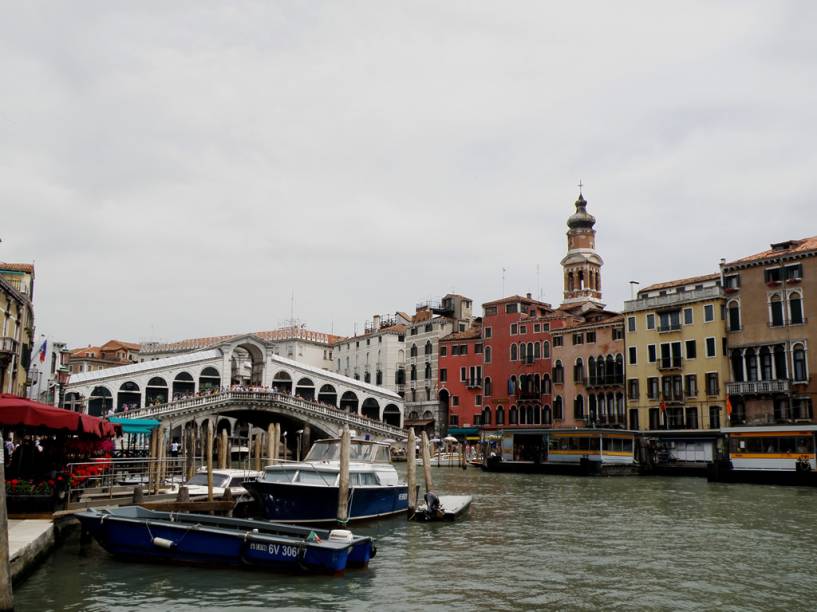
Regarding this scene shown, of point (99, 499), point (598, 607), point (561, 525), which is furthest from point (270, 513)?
point (598, 607)

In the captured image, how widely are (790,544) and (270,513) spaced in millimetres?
10898

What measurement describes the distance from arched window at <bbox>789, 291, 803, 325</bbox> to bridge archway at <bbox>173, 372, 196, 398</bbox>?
36725 millimetres

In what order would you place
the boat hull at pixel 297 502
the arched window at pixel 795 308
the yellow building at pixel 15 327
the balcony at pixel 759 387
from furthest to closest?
the arched window at pixel 795 308 → the balcony at pixel 759 387 → the yellow building at pixel 15 327 → the boat hull at pixel 297 502

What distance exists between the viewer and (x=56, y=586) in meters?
11.5

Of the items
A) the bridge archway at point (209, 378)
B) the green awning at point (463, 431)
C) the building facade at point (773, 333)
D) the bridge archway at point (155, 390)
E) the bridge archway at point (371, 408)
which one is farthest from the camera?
the bridge archway at point (371, 408)

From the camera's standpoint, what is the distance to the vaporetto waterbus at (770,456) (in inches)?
1292

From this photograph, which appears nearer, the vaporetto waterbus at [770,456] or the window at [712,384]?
the vaporetto waterbus at [770,456]

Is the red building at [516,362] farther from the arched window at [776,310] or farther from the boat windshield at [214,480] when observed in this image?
the boat windshield at [214,480]

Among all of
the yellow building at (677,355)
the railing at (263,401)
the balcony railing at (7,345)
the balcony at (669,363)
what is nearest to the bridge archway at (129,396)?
the railing at (263,401)

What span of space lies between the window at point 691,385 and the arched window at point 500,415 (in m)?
15.1

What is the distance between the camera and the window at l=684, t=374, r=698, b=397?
4475 cm

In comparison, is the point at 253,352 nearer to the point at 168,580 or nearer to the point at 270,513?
the point at 270,513

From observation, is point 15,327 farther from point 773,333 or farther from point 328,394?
point 773,333

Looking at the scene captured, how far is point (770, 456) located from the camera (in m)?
34.1
